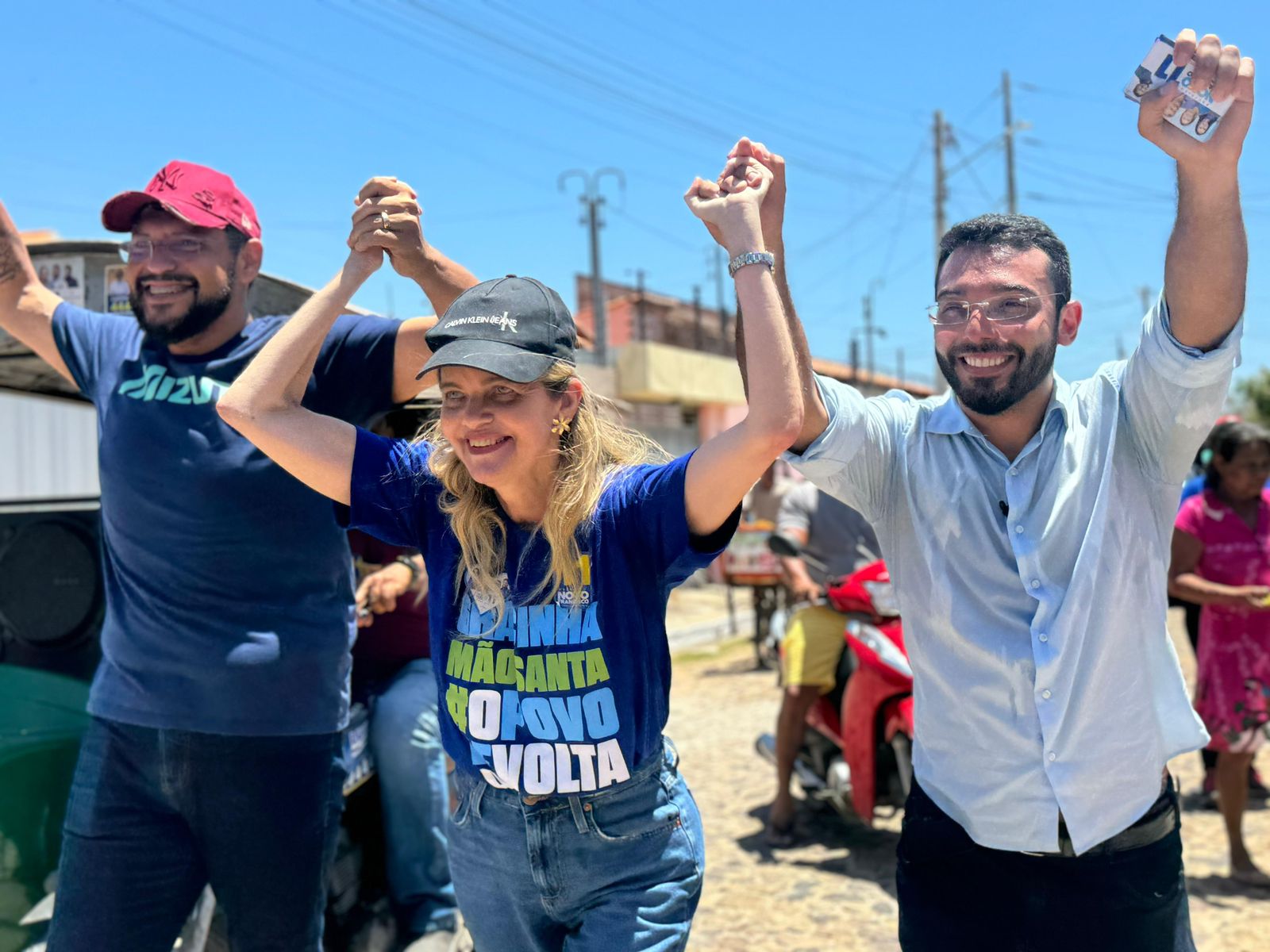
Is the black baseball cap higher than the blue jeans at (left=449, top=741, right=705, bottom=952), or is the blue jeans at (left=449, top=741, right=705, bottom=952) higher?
the black baseball cap

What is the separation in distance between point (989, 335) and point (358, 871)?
263 cm

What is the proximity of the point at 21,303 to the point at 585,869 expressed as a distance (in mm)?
2168

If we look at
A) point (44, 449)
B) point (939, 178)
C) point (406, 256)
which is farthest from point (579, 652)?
point (939, 178)

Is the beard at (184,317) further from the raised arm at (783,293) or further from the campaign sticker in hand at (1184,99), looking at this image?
the campaign sticker in hand at (1184,99)

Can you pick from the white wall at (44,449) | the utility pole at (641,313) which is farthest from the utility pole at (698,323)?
the white wall at (44,449)

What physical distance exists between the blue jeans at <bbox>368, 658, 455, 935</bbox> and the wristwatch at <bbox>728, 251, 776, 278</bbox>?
202cm

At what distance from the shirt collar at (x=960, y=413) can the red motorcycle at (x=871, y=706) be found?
2.39m

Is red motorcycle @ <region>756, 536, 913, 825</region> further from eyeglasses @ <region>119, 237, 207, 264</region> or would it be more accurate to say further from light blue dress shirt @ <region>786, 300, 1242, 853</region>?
eyeglasses @ <region>119, 237, 207, 264</region>

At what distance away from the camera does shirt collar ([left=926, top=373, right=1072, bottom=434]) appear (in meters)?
2.37

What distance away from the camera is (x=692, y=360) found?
24.6 m

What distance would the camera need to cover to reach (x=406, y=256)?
257cm

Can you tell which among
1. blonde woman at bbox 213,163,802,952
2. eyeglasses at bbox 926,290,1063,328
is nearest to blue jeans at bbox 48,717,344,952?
blonde woman at bbox 213,163,802,952

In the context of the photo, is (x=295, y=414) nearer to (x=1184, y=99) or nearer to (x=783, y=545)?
(x=1184, y=99)

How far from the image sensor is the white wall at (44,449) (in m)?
A: 12.3
